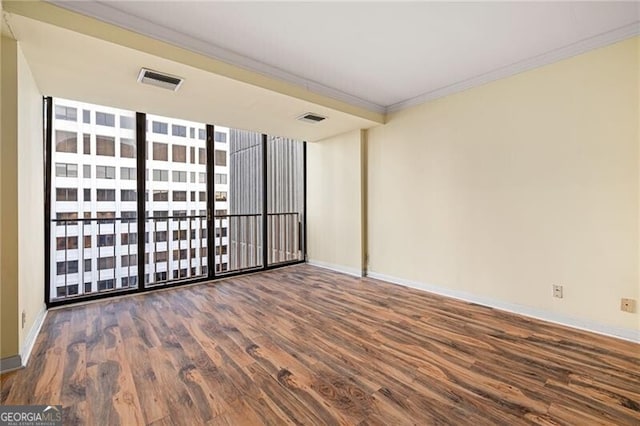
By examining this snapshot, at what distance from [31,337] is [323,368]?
2.39 m

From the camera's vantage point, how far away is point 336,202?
4961 millimetres

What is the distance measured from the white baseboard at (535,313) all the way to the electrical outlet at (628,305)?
0.52 feet

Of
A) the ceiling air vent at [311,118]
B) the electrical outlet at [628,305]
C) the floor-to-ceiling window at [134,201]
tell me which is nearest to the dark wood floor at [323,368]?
the electrical outlet at [628,305]

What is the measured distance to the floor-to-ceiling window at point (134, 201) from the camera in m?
3.35

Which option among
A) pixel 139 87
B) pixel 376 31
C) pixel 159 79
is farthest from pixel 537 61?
pixel 139 87

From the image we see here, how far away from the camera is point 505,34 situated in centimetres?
243

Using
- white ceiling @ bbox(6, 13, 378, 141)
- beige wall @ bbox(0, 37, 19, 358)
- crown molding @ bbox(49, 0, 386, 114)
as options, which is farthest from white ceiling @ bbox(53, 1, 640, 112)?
beige wall @ bbox(0, 37, 19, 358)

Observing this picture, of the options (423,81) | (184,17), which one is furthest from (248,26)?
(423,81)

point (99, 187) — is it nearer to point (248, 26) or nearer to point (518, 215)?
point (248, 26)

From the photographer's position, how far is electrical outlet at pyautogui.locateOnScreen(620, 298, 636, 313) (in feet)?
7.72

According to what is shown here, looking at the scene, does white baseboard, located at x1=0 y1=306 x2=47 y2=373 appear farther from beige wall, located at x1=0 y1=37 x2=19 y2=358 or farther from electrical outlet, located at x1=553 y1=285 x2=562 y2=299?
electrical outlet, located at x1=553 y1=285 x2=562 y2=299

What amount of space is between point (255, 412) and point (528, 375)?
1760mm

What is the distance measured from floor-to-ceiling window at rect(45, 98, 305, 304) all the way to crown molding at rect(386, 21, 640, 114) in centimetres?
281

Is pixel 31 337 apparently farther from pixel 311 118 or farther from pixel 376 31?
pixel 376 31
